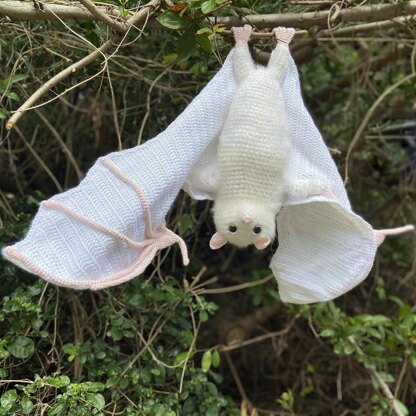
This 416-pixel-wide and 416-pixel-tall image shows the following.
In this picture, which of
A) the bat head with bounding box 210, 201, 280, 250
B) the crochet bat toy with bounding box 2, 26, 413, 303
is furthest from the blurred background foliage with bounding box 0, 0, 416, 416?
the bat head with bounding box 210, 201, 280, 250

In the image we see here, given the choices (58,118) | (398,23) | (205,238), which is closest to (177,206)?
(205,238)

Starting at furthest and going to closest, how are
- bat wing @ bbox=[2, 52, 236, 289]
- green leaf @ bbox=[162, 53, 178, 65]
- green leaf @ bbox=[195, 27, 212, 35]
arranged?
green leaf @ bbox=[162, 53, 178, 65]
green leaf @ bbox=[195, 27, 212, 35]
bat wing @ bbox=[2, 52, 236, 289]

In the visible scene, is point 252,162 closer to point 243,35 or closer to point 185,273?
Result: point 243,35

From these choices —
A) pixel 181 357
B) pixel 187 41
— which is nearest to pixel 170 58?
pixel 187 41

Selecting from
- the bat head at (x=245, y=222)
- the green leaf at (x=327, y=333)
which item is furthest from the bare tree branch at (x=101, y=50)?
the green leaf at (x=327, y=333)

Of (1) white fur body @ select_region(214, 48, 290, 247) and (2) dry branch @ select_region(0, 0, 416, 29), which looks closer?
(1) white fur body @ select_region(214, 48, 290, 247)

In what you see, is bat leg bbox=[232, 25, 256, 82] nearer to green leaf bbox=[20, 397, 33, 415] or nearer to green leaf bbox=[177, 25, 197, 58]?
green leaf bbox=[177, 25, 197, 58]

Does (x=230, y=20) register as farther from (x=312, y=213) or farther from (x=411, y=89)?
(x=411, y=89)
